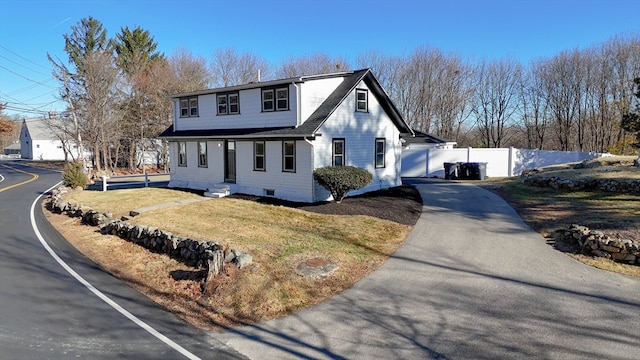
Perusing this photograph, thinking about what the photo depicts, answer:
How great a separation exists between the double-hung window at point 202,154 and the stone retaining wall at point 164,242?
668 centimetres

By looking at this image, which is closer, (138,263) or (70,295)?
(70,295)

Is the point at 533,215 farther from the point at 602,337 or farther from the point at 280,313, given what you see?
the point at 280,313

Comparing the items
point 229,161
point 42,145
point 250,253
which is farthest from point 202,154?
point 42,145

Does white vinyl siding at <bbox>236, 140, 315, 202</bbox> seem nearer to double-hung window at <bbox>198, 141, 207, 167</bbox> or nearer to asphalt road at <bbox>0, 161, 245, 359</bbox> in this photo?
double-hung window at <bbox>198, 141, 207, 167</bbox>

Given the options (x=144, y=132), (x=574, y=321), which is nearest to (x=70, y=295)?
(x=574, y=321)

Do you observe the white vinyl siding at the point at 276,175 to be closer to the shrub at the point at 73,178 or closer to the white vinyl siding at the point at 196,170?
the white vinyl siding at the point at 196,170

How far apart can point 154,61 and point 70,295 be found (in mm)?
42758

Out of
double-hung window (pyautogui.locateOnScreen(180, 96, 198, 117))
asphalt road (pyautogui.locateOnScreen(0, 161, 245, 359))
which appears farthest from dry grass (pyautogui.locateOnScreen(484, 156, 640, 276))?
double-hung window (pyautogui.locateOnScreen(180, 96, 198, 117))

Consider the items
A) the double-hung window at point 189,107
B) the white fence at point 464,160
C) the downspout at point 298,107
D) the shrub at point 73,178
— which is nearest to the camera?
the downspout at point 298,107

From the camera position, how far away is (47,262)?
1007cm

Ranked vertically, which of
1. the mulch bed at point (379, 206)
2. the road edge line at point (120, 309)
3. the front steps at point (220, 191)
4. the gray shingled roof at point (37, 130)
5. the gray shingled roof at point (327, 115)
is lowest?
the road edge line at point (120, 309)

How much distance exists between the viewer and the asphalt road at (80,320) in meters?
5.60

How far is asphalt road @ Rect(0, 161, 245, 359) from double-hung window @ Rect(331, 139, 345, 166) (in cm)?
1007

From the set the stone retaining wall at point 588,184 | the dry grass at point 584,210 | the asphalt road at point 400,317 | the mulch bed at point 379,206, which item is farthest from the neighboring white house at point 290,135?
the asphalt road at point 400,317
